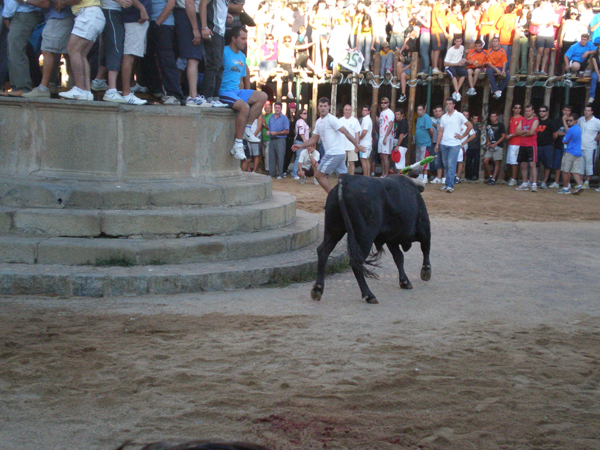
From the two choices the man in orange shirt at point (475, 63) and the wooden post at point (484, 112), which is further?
the wooden post at point (484, 112)

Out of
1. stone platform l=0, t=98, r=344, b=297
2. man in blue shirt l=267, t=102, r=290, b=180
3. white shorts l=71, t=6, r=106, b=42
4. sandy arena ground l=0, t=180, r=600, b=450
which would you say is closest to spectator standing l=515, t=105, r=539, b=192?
man in blue shirt l=267, t=102, r=290, b=180

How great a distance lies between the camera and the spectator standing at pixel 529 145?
1530cm

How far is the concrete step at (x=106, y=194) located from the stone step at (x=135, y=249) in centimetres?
46

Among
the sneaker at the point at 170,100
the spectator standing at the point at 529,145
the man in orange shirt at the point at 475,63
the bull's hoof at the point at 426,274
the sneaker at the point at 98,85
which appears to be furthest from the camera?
the man in orange shirt at the point at 475,63

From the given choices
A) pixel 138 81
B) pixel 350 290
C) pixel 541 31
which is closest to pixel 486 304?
pixel 350 290

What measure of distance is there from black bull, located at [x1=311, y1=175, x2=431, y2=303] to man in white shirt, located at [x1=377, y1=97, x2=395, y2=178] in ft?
32.1

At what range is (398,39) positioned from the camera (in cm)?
1747

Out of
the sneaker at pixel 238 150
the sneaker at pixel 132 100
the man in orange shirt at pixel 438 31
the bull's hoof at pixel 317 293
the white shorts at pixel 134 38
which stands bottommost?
the bull's hoof at pixel 317 293

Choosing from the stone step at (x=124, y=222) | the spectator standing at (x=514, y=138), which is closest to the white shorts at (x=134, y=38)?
the stone step at (x=124, y=222)

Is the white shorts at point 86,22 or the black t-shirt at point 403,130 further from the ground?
the white shorts at point 86,22

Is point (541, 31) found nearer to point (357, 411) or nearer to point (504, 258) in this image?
point (504, 258)

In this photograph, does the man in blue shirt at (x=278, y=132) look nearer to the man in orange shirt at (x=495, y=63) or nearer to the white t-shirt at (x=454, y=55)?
the white t-shirt at (x=454, y=55)

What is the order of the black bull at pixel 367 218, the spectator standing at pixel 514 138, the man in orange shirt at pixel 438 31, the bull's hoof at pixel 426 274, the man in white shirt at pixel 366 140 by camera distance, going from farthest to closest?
1. the man in orange shirt at pixel 438 31
2. the spectator standing at pixel 514 138
3. the man in white shirt at pixel 366 140
4. the bull's hoof at pixel 426 274
5. the black bull at pixel 367 218

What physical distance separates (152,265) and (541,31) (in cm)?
1340
